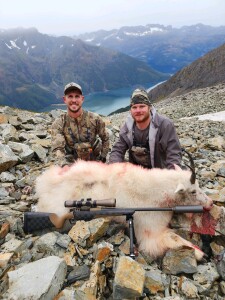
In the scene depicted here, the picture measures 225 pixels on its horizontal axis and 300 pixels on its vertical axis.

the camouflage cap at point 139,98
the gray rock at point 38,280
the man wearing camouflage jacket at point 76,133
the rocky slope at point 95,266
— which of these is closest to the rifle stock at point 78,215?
the rocky slope at point 95,266

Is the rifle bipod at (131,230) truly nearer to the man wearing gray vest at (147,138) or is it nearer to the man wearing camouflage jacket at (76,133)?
the man wearing gray vest at (147,138)

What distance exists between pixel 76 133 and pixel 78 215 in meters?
2.72

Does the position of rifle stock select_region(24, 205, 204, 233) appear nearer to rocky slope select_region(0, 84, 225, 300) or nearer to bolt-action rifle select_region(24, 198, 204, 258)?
bolt-action rifle select_region(24, 198, 204, 258)

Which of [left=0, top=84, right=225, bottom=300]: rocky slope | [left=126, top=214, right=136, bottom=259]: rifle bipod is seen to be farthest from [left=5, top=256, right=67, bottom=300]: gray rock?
[left=126, top=214, right=136, bottom=259]: rifle bipod

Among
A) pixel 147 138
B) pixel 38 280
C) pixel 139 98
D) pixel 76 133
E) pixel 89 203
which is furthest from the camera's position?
pixel 76 133

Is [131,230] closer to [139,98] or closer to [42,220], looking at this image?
[42,220]

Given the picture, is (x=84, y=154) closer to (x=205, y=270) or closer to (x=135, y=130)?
(x=135, y=130)

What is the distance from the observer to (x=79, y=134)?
6.82 meters

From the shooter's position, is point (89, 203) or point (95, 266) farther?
point (89, 203)

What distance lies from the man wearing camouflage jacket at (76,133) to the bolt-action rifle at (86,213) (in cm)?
180

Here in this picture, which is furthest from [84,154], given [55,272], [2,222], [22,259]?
[55,272]

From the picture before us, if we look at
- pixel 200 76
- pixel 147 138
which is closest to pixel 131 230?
pixel 147 138

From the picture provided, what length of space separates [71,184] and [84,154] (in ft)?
7.21

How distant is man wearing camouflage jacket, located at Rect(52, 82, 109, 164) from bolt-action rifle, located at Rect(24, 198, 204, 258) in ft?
5.91
